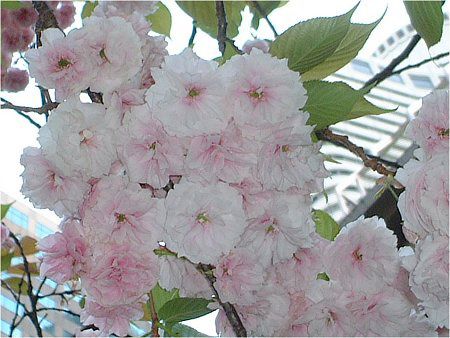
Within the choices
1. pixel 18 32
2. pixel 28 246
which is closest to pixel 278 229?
pixel 18 32

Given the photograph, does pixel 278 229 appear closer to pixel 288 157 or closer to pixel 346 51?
pixel 288 157

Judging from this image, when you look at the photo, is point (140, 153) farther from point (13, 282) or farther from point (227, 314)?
point (13, 282)

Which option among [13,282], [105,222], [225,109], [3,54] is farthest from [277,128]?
[13,282]

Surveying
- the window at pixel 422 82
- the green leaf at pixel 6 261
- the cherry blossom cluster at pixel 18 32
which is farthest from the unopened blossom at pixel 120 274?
the window at pixel 422 82

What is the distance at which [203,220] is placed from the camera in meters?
0.50

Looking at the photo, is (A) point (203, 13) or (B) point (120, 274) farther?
(A) point (203, 13)

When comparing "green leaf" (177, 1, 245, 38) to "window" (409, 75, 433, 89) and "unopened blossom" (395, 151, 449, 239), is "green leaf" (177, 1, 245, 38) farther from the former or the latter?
"window" (409, 75, 433, 89)

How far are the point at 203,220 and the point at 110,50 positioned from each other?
139 millimetres

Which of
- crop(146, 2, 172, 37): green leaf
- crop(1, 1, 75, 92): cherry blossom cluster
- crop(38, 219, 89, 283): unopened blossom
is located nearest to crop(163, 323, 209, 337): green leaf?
crop(38, 219, 89, 283): unopened blossom

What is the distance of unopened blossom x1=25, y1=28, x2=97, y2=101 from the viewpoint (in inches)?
20.1

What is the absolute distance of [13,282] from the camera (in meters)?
1.59

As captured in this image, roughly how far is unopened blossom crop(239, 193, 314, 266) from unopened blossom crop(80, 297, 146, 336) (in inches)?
4.7

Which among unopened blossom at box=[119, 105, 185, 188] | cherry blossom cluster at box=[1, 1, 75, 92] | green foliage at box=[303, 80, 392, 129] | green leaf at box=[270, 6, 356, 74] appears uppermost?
cherry blossom cluster at box=[1, 1, 75, 92]

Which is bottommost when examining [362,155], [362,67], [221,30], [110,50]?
[362,155]
